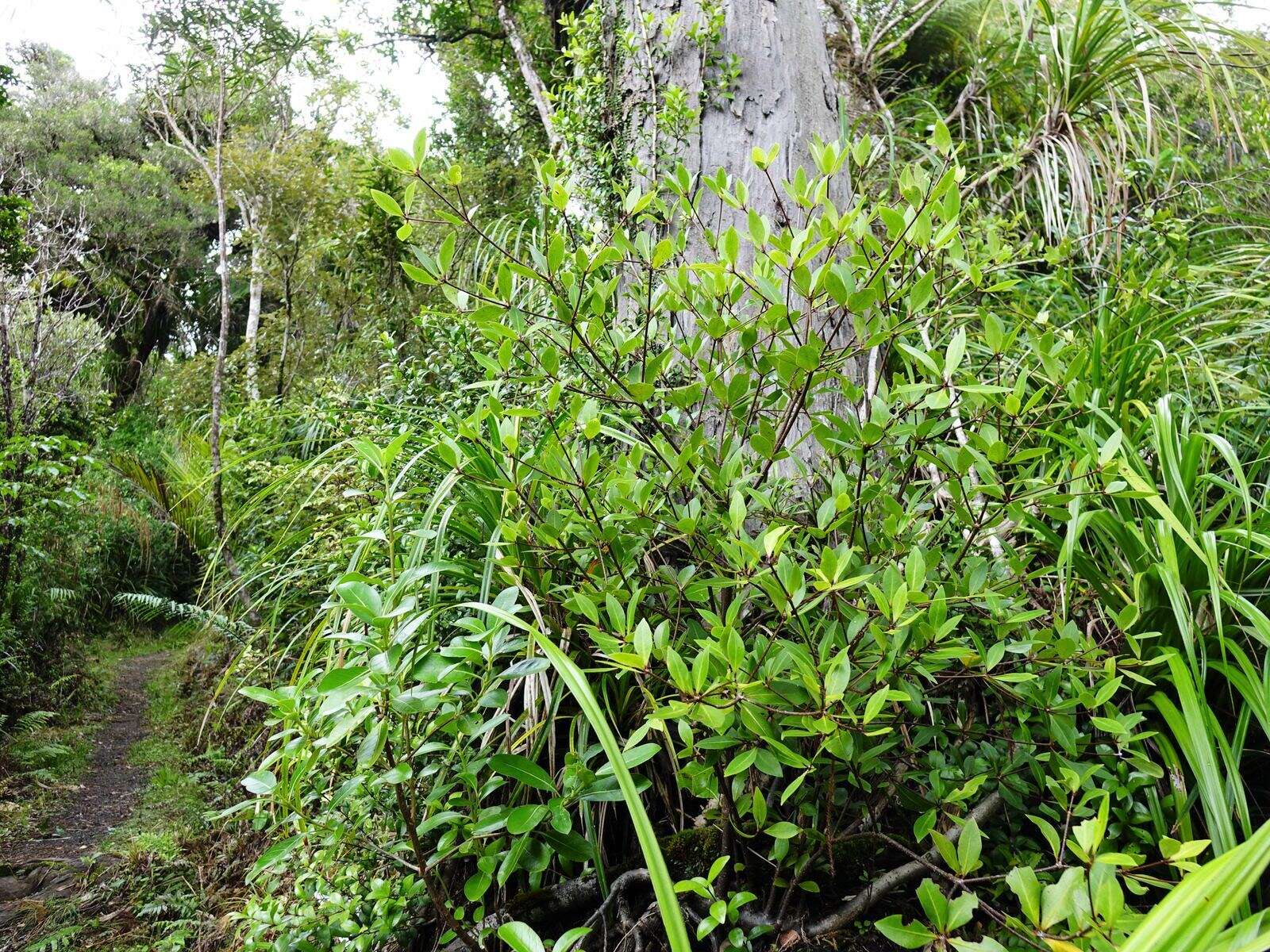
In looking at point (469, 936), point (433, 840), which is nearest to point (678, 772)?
point (469, 936)

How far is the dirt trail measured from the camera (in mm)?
3295

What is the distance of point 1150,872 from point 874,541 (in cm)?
67

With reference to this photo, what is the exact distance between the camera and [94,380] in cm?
759

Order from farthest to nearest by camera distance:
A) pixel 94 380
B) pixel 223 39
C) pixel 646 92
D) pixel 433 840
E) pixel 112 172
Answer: pixel 112 172
pixel 94 380
pixel 223 39
pixel 646 92
pixel 433 840

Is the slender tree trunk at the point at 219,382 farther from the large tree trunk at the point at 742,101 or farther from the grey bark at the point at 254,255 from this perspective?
the large tree trunk at the point at 742,101

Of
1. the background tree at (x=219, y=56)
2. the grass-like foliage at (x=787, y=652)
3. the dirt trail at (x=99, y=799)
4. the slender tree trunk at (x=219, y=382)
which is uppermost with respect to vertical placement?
the background tree at (x=219, y=56)

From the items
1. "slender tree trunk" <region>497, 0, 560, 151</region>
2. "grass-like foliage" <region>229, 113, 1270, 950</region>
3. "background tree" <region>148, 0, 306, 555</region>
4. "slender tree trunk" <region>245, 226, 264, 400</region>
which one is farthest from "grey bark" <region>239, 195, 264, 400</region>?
"grass-like foliage" <region>229, 113, 1270, 950</region>

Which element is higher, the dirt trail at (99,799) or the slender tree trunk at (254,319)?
the slender tree trunk at (254,319)

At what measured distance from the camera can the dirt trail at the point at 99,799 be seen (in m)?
3.29

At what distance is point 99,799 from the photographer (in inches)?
155

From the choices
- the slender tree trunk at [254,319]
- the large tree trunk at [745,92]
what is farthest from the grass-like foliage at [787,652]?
the slender tree trunk at [254,319]

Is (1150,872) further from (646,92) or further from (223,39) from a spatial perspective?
(223,39)

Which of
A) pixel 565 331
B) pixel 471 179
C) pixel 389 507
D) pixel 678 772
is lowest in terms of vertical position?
pixel 678 772

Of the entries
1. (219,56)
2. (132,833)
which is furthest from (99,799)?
(219,56)
